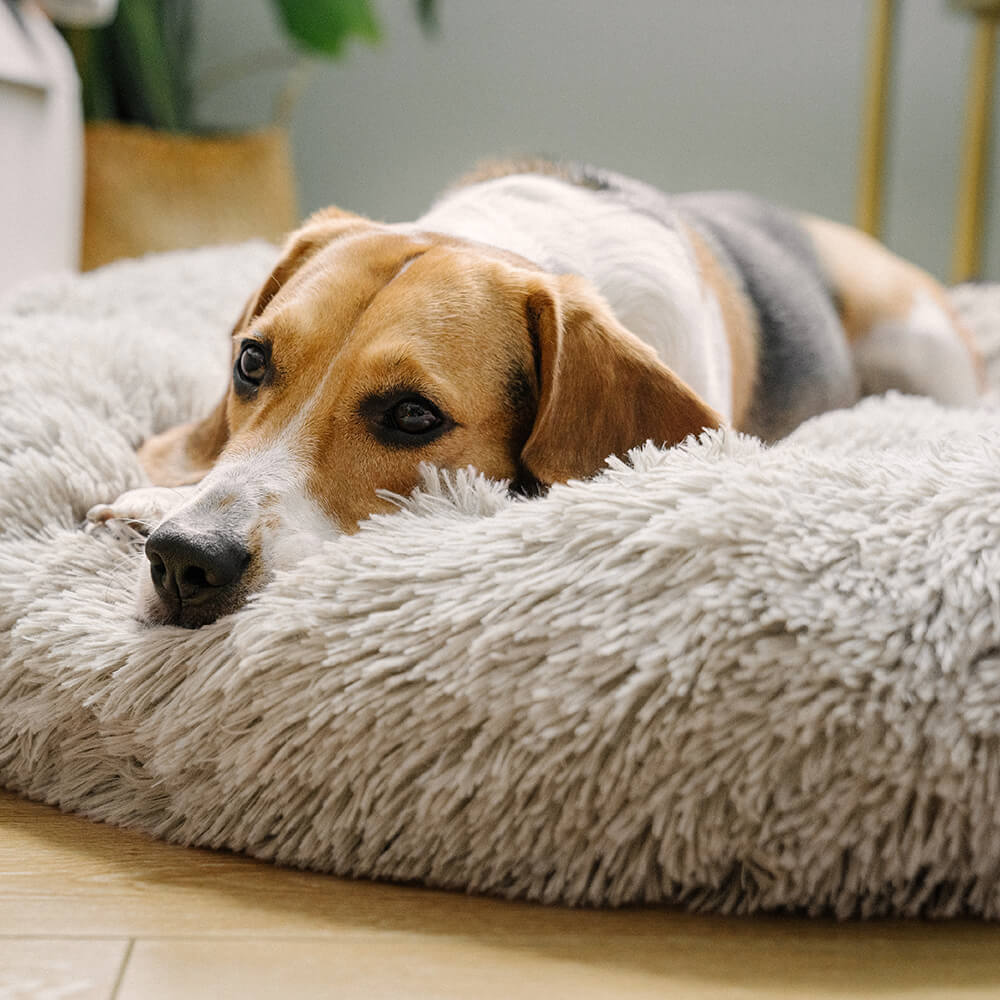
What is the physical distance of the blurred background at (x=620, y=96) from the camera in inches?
189

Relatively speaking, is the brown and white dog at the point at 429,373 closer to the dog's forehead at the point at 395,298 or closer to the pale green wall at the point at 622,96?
the dog's forehead at the point at 395,298

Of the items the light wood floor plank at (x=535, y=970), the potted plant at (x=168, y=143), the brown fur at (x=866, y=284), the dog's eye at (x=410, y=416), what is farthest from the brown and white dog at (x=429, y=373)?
the potted plant at (x=168, y=143)

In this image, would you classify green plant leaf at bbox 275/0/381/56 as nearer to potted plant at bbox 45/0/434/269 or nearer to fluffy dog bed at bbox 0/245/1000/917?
potted plant at bbox 45/0/434/269

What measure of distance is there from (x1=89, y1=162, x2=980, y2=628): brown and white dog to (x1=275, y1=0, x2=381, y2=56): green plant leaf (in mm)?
2100

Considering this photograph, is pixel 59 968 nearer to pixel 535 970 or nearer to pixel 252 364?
pixel 535 970

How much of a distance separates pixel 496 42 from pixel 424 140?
1.58 ft

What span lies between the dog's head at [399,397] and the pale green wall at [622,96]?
336 centimetres

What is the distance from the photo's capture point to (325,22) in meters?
3.98

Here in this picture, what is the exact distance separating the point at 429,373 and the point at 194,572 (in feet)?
1.24

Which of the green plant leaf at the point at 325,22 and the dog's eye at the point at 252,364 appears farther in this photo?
the green plant leaf at the point at 325,22

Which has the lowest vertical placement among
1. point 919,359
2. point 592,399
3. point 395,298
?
point 919,359

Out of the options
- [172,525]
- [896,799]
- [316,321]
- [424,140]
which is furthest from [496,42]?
[896,799]

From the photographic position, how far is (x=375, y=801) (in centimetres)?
115

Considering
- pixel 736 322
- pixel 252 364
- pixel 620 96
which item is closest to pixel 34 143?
pixel 252 364
